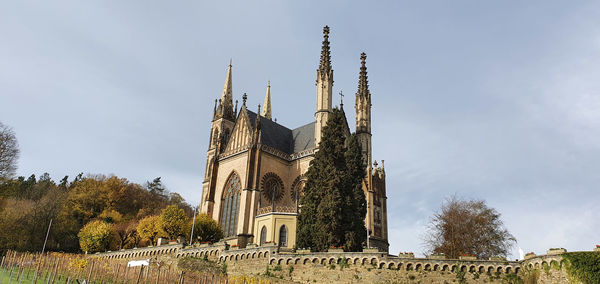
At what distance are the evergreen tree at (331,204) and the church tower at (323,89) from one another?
10330mm

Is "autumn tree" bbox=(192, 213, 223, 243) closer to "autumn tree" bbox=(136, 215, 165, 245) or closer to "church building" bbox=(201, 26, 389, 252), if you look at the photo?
"church building" bbox=(201, 26, 389, 252)

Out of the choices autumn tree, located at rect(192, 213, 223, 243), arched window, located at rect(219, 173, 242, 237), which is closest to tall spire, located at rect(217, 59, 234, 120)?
arched window, located at rect(219, 173, 242, 237)

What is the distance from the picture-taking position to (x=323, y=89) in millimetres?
50625

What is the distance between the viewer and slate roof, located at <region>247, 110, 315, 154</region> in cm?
5222

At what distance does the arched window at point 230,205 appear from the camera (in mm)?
47750

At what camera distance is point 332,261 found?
28969mm

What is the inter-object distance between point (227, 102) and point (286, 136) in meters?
10.9

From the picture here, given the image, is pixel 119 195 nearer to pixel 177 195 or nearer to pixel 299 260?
pixel 177 195

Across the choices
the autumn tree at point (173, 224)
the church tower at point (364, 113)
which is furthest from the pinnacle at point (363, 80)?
the autumn tree at point (173, 224)

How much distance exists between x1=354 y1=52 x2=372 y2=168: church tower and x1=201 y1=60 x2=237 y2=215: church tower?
51.3 ft

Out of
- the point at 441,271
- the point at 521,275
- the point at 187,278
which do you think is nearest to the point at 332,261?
the point at 441,271

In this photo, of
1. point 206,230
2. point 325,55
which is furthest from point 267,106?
point 206,230

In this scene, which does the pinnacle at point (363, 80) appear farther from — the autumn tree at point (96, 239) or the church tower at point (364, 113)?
the autumn tree at point (96, 239)

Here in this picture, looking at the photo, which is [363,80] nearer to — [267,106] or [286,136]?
[286,136]
